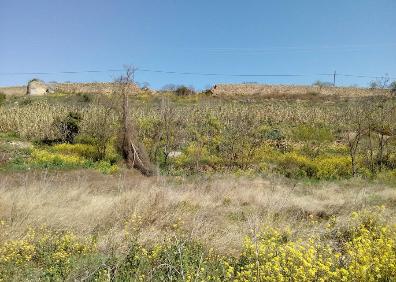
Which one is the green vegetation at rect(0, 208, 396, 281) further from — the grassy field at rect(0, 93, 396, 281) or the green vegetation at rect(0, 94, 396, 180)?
the green vegetation at rect(0, 94, 396, 180)

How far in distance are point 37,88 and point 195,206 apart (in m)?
47.3

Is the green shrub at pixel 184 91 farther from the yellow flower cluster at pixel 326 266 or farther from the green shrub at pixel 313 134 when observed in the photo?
the yellow flower cluster at pixel 326 266

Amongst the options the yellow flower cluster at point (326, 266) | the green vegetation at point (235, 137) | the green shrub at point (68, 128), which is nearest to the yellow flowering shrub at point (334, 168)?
the green vegetation at point (235, 137)

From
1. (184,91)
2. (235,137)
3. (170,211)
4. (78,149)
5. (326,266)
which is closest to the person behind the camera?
(326,266)

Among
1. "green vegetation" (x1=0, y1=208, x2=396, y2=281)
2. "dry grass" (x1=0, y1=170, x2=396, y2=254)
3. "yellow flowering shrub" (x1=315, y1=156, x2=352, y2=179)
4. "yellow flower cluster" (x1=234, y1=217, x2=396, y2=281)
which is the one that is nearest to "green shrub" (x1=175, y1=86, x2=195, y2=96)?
"yellow flowering shrub" (x1=315, y1=156, x2=352, y2=179)

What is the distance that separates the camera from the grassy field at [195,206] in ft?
18.0

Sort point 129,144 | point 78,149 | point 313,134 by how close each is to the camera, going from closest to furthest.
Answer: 1. point 129,144
2. point 78,149
3. point 313,134

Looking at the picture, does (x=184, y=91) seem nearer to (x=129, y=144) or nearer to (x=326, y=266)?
(x=129, y=144)

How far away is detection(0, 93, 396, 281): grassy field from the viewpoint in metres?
5.49

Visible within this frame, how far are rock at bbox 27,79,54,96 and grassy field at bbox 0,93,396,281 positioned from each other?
76.6 feet

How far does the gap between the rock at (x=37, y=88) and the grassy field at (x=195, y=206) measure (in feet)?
76.6

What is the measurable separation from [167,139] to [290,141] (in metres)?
8.50

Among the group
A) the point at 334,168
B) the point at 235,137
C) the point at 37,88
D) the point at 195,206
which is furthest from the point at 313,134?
the point at 37,88

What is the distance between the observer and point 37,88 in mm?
52875
